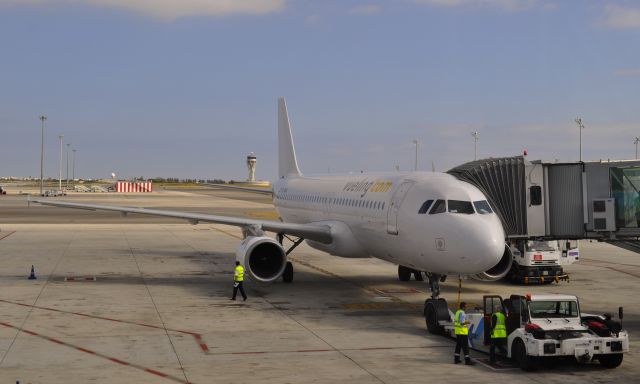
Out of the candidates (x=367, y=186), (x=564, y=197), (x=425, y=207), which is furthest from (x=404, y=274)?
(x=425, y=207)

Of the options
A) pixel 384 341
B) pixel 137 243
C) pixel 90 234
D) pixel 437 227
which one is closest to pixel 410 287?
pixel 437 227

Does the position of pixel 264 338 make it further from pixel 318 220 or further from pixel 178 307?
pixel 318 220

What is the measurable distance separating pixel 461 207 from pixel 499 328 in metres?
5.30

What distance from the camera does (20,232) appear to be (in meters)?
57.2

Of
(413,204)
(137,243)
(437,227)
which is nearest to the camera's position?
(437,227)

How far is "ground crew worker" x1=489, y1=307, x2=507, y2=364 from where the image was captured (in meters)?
16.9

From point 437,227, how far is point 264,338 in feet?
19.2

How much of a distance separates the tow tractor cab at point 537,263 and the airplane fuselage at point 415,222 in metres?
6.36

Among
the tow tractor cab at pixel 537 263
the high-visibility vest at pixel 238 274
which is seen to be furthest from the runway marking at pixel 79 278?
the tow tractor cab at pixel 537 263

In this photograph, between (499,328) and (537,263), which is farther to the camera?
(537,263)

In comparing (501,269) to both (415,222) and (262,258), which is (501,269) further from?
(262,258)

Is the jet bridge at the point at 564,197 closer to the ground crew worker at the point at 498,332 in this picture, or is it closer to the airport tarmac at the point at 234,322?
the airport tarmac at the point at 234,322

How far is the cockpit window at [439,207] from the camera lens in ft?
71.4

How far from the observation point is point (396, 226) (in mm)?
23609
